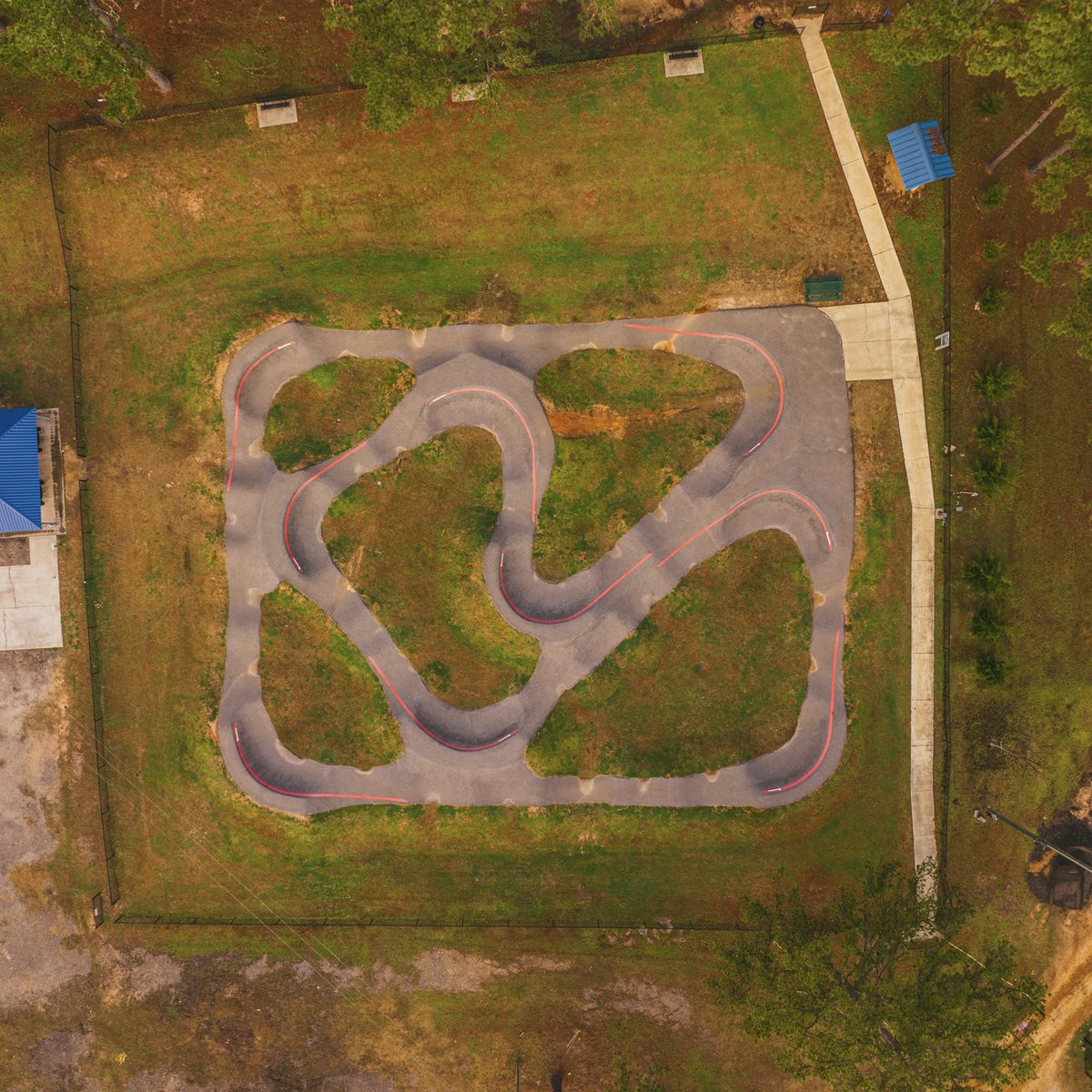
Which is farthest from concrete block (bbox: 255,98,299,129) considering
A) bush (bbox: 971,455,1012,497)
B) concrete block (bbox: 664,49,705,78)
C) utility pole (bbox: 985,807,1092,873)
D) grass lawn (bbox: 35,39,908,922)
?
utility pole (bbox: 985,807,1092,873)

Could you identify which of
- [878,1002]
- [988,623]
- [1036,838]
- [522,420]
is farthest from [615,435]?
[1036,838]

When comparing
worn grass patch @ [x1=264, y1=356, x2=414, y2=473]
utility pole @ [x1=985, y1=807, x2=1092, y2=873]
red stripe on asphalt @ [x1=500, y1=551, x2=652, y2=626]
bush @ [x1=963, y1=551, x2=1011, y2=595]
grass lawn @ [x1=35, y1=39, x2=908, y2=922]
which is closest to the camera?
bush @ [x1=963, y1=551, x2=1011, y2=595]

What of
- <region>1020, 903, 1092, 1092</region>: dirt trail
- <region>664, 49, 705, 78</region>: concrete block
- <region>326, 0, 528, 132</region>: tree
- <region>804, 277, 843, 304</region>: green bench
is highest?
<region>664, 49, 705, 78</region>: concrete block

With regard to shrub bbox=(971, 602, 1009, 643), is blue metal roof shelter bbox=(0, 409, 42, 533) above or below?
above

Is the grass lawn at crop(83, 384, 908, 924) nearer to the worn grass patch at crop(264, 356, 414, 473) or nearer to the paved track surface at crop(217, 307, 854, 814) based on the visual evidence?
the paved track surface at crop(217, 307, 854, 814)

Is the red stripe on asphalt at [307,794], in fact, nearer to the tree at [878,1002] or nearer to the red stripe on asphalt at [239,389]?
the red stripe on asphalt at [239,389]

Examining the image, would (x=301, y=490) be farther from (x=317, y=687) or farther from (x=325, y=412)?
(x=317, y=687)

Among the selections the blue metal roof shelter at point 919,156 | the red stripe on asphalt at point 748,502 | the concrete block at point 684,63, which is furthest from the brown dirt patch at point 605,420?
the concrete block at point 684,63

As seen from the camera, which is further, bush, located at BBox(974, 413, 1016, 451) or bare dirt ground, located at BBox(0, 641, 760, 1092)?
bare dirt ground, located at BBox(0, 641, 760, 1092)
